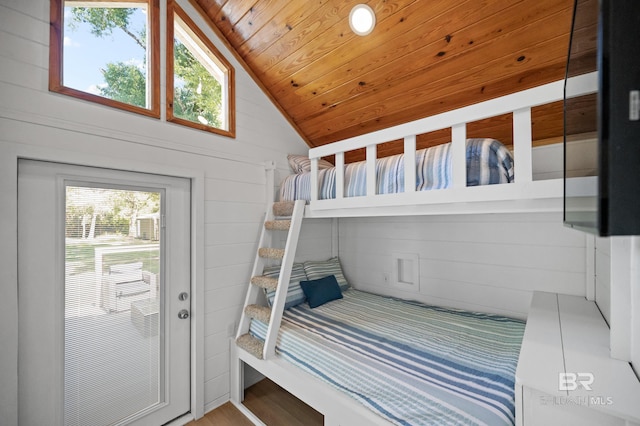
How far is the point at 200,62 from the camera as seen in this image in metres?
2.08

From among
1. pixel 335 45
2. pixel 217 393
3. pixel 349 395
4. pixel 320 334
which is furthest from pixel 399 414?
pixel 335 45

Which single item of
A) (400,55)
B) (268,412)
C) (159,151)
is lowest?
(268,412)

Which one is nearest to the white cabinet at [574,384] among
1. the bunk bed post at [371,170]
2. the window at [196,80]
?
the bunk bed post at [371,170]

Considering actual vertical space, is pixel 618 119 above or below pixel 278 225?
above

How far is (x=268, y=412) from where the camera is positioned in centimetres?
195

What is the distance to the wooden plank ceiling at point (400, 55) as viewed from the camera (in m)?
1.50

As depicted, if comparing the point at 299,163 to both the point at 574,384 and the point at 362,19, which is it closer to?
the point at 362,19

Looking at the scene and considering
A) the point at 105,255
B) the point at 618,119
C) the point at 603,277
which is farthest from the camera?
the point at 105,255

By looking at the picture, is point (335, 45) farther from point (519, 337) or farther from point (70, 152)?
point (519, 337)

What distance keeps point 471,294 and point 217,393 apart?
2174mm

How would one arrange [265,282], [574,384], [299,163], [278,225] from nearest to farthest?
[574,384], [265,282], [278,225], [299,163]

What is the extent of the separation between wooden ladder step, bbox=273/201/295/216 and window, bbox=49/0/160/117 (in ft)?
3.40

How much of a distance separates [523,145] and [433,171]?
0.38 metres

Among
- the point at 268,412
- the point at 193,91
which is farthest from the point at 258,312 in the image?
the point at 193,91
